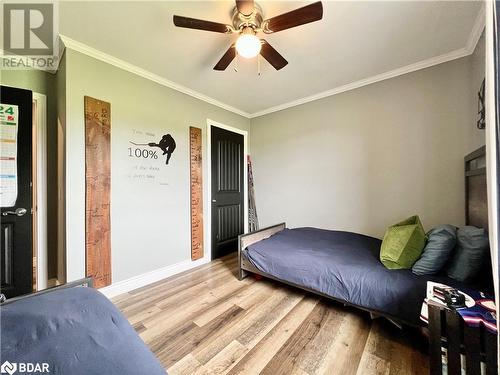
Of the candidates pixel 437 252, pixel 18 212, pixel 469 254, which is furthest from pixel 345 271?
pixel 18 212

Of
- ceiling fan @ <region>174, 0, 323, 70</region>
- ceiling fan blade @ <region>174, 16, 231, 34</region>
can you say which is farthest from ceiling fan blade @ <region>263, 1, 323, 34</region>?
ceiling fan blade @ <region>174, 16, 231, 34</region>

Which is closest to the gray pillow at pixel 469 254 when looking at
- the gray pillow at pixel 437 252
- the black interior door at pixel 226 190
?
the gray pillow at pixel 437 252

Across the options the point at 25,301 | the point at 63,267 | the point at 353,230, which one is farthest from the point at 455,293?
the point at 63,267

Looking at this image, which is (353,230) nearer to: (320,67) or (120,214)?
(320,67)

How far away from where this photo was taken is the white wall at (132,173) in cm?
194

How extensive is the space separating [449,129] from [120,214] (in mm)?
3681

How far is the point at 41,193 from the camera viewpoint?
7.06 feet

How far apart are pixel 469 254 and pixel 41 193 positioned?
3788mm

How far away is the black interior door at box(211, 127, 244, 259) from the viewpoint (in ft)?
10.6

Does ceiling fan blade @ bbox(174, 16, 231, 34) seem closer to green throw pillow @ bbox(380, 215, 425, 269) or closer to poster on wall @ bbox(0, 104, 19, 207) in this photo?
poster on wall @ bbox(0, 104, 19, 207)

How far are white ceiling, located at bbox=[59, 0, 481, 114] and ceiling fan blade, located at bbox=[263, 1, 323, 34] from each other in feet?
0.75

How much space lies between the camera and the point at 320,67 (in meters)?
2.38

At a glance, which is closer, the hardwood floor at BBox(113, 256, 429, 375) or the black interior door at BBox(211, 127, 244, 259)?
the hardwood floor at BBox(113, 256, 429, 375)
